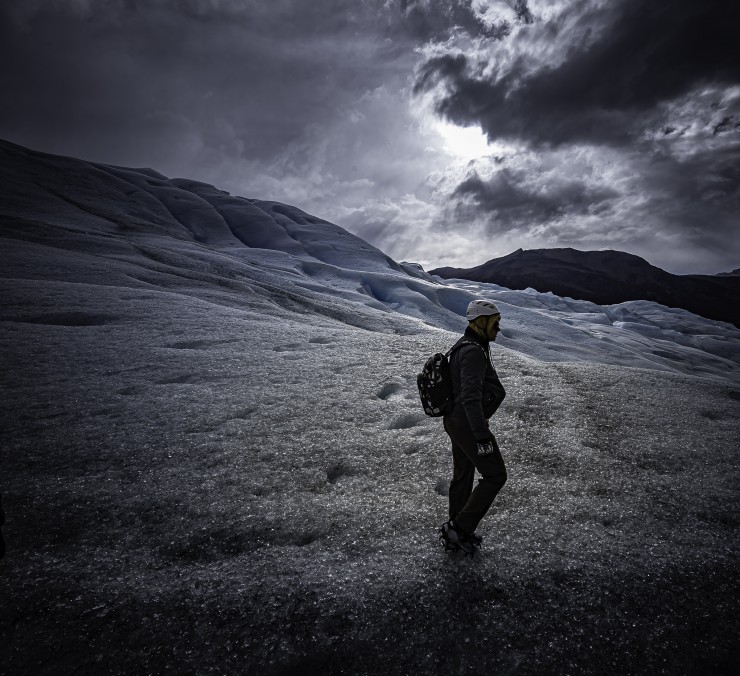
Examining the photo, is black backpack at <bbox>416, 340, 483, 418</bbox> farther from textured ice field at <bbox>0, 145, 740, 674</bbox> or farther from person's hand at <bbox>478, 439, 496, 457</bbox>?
textured ice field at <bbox>0, 145, 740, 674</bbox>

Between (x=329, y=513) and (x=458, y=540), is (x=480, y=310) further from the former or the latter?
(x=329, y=513)

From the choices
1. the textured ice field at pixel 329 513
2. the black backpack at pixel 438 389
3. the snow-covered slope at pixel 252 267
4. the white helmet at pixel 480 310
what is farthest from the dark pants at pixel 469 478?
the snow-covered slope at pixel 252 267

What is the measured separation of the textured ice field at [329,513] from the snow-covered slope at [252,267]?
829 cm

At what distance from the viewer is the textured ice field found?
3.82 metres

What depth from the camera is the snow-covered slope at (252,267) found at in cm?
2316

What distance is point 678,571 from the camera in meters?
4.68

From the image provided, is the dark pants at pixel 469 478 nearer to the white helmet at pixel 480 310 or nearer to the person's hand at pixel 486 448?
the person's hand at pixel 486 448

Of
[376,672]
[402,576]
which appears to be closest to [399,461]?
[402,576]

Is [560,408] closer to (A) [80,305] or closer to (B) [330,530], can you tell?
(B) [330,530]

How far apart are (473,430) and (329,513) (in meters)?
2.79

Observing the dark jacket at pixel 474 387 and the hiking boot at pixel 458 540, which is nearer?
the dark jacket at pixel 474 387

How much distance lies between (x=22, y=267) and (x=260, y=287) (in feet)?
40.7

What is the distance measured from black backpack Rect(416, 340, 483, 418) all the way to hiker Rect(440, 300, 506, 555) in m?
0.06

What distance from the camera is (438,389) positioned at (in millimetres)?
4820
